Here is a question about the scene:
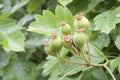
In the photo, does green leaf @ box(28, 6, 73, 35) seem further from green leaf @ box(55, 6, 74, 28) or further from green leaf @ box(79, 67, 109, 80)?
green leaf @ box(79, 67, 109, 80)

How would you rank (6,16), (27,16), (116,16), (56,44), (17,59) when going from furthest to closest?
(27,16) < (17,59) < (6,16) < (116,16) < (56,44)

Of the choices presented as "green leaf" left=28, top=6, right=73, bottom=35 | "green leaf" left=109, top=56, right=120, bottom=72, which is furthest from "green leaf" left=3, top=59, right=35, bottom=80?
"green leaf" left=109, top=56, right=120, bottom=72

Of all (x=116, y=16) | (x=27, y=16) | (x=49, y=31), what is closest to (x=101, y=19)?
(x=116, y=16)

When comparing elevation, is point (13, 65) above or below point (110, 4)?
below

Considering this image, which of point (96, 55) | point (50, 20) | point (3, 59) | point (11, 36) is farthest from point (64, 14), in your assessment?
point (3, 59)

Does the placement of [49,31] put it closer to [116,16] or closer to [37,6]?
[116,16]
